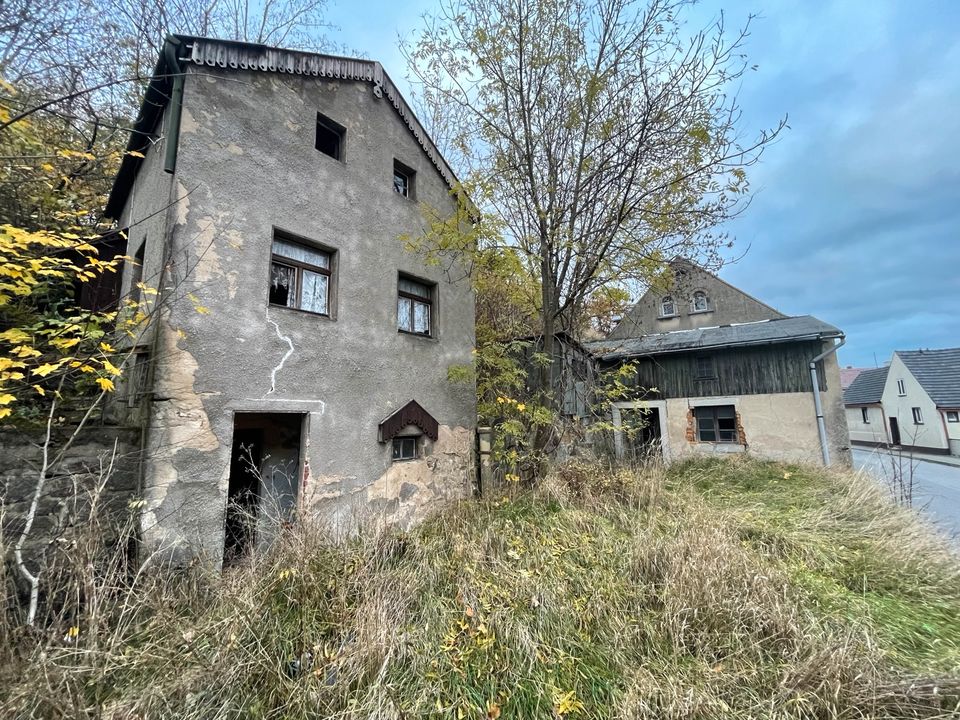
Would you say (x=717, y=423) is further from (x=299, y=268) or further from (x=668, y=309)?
(x=299, y=268)

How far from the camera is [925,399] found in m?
23.3

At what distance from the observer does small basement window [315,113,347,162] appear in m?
6.86

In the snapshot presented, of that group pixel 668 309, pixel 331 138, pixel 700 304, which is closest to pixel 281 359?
pixel 331 138

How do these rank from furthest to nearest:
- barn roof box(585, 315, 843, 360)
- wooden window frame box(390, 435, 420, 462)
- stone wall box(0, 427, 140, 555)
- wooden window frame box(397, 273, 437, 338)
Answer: barn roof box(585, 315, 843, 360) → wooden window frame box(397, 273, 437, 338) → wooden window frame box(390, 435, 420, 462) → stone wall box(0, 427, 140, 555)

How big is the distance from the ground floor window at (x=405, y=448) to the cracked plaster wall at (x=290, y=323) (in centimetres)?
24

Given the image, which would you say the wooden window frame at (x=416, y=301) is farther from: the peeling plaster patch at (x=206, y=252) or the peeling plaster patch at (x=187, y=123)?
the peeling plaster patch at (x=187, y=123)

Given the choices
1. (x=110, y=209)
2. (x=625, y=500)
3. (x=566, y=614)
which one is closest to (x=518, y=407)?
(x=625, y=500)

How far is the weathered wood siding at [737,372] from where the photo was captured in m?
12.6

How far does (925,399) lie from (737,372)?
20.3 m

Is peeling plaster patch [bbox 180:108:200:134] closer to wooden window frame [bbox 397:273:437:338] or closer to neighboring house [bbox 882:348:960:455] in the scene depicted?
wooden window frame [bbox 397:273:437:338]

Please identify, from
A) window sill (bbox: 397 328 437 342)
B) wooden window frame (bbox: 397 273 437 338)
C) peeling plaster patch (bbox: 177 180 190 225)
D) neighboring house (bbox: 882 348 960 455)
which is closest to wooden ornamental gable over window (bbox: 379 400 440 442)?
window sill (bbox: 397 328 437 342)

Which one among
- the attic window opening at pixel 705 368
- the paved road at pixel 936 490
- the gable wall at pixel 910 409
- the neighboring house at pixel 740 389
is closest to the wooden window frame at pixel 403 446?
the neighboring house at pixel 740 389

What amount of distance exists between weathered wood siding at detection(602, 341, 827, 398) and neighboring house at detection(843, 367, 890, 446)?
69.2 ft

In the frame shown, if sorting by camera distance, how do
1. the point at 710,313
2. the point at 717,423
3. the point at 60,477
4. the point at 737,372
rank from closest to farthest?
1. the point at 60,477
2. the point at 737,372
3. the point at 717,423
4. the point at 710,313
